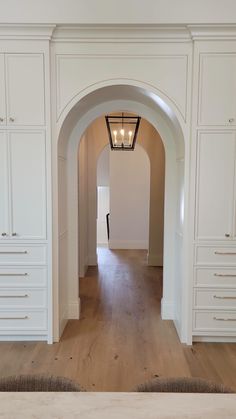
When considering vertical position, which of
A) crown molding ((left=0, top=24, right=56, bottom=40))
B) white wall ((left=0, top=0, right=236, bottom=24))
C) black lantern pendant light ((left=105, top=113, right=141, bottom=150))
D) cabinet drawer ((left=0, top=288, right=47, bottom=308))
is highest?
white wall ((left=0, top=0, right=236, bottom=24))

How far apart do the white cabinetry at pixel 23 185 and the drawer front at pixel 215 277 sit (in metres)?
1.52

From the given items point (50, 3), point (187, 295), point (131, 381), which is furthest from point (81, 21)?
point (131, 381)

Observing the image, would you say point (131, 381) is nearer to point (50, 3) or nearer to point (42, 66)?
point (42, 66)

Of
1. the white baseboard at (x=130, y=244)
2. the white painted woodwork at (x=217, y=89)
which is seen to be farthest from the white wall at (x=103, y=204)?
the white painted woodwork at (x=217, y=89)

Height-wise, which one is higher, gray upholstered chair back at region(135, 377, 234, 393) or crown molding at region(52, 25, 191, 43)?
crown molding at region(52, 25, 191, 43)

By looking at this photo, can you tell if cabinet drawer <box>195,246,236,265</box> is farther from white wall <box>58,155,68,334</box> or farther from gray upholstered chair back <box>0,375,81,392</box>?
gray upholstered chair back <box>0,375,81,392</box>

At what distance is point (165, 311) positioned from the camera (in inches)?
137

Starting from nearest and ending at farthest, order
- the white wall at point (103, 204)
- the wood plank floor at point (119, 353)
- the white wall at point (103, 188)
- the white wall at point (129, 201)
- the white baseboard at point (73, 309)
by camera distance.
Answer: the wood plank floor at point (119, 353) < the white baseboard at point (73, 309) < the white wall at point (129, 201) < the white wall at point (103, 188) < the white wall at point (103, 204)

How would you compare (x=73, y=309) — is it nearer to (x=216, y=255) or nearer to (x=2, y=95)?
(x=216, y=255)

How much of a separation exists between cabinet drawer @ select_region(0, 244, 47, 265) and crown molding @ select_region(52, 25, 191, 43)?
1.91 meters

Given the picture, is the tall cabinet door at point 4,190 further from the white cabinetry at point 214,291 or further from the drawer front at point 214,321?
the drawer front at point 214,321

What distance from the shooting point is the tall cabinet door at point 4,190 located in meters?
2.80

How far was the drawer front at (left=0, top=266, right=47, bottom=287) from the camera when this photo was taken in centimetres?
289

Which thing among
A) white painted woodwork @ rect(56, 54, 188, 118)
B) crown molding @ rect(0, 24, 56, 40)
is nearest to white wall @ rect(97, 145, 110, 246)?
white painted woodwork @ rect(56, 54, 188, 118)
